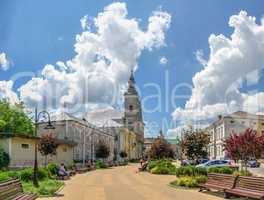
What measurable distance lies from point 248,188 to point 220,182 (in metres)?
3.07

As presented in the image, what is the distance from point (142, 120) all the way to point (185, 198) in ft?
447

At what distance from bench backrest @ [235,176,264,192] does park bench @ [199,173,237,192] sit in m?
0.46

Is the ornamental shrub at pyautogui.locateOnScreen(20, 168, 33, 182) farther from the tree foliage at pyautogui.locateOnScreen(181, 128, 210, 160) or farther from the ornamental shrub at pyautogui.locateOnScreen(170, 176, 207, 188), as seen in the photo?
the tree foliage at pyautogui.locateOnScreen(181, 128, 210, 160)

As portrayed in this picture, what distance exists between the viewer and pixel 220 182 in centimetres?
2044

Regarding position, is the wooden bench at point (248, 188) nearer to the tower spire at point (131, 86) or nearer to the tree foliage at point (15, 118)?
the tree foliage at point (15, 118)

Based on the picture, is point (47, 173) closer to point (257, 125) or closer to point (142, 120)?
point (257, 125)

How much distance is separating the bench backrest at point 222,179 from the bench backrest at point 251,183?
567 mm

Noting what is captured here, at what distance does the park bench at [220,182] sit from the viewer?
19.1 metres

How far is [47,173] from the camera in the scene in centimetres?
3222

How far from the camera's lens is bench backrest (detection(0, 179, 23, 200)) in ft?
41.7

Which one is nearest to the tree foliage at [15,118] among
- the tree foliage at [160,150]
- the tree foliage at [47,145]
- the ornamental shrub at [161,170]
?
the tree foliage at [160,150]

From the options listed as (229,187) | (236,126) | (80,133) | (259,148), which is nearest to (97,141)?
(80,133)

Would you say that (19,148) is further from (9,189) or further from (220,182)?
(9,189)

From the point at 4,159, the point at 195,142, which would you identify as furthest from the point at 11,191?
the point at 4,159
